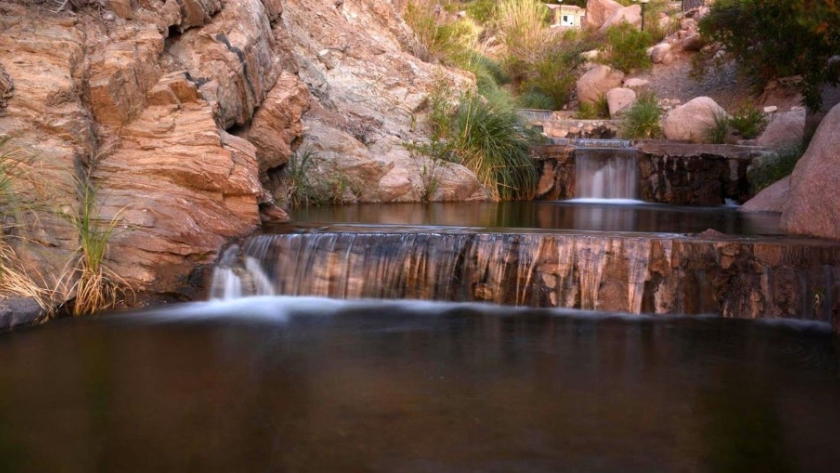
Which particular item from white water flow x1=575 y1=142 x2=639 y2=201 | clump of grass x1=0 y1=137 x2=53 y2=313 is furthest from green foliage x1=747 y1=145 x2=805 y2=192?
clump of grass x1=0 y1=137 x2=53 y2=313

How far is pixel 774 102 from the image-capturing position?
57.2ft

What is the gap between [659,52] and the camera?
22438 mm

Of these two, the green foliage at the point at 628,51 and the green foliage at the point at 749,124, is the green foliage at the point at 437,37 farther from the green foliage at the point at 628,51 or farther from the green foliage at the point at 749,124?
the green foliage at the point at 749,124

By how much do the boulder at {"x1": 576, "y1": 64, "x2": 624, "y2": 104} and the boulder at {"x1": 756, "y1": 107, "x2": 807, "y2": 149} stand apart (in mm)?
7461

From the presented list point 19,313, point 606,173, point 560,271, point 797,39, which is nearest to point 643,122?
point 606,173

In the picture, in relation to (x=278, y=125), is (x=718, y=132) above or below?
above

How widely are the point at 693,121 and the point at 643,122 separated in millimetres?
1276

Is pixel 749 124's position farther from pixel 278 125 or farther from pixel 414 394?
pixel 414 394

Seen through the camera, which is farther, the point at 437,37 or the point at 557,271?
the point at 437,37

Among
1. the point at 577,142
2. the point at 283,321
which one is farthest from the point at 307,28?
the point at 283,321

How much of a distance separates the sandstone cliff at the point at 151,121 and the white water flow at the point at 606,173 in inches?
170

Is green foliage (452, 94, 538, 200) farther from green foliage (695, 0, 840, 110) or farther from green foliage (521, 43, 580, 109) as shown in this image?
green foliage (521, 43, 580, 109)

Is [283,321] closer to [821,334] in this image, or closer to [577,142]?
[821,334]

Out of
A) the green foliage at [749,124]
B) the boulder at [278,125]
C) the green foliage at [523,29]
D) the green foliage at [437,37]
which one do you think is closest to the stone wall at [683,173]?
the green foliage at [749,124]
